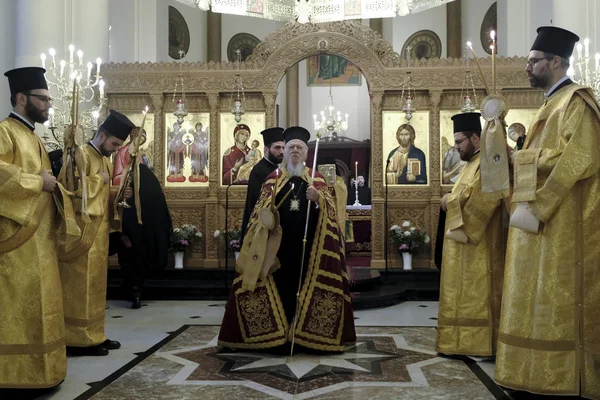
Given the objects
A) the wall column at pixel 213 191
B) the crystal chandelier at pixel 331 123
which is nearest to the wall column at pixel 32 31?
the wall column at pixel 213 191

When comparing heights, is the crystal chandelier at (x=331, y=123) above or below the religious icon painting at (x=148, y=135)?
above

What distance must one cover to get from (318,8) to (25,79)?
7.64 metres

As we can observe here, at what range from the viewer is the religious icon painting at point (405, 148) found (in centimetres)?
1020

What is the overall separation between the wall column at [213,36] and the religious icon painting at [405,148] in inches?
391

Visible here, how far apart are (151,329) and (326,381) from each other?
2.88 meters

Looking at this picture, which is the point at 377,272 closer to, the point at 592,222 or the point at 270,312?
the point at 270,312

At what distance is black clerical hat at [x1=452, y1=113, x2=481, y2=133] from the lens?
16.8ft

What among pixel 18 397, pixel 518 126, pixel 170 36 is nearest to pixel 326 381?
pixel 18 397

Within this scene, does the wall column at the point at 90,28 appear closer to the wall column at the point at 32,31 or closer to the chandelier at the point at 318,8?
the wall column at the point at 32,31

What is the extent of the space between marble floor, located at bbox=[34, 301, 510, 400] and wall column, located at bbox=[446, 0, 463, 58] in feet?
43.7

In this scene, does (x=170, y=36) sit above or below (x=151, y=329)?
above

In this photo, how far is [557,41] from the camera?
3648 mm

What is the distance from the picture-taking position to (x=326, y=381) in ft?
13.9

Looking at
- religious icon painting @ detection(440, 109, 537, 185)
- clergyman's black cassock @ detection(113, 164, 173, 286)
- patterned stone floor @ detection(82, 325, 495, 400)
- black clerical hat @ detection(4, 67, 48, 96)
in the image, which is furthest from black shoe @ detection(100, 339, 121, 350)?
religious icon painting @ detection(440, 109, 537, 185)
